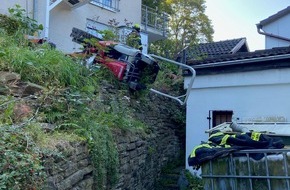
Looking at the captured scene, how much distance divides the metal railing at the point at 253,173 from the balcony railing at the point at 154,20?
15102 mm

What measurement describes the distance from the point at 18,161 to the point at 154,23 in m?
17.7

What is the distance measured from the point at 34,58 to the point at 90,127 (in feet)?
4.87

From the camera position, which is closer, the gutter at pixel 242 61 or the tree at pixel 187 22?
the gutter at pixel 242 61

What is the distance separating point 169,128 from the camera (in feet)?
36.8

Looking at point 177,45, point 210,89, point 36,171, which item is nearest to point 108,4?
point 177,45

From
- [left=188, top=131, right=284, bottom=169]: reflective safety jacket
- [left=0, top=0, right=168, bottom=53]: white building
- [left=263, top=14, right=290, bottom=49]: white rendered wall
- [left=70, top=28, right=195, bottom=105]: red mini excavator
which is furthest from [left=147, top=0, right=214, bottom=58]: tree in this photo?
[left=188, top=131, right=284, bottom=169]: reflective safety jacket

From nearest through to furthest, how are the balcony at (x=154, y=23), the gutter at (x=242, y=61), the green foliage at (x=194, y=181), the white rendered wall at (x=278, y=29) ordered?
1. the gutter at (x=242, y=61)
2. the green foliage at (x=194, y=181)
3. the white rendered wall at (x=278, y=29)
4. the balcony at (x=154, y=23)

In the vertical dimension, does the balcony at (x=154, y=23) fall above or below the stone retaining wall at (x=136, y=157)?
above

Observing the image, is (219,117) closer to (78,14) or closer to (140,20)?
(78,14)

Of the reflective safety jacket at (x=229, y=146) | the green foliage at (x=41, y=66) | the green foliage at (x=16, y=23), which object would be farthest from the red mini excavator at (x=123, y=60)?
the reflective safety jacket at (x=229, y=146)

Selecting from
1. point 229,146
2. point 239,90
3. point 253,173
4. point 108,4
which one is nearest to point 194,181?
point 239,90

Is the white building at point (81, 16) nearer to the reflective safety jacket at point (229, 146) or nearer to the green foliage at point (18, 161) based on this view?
the reflective safety jacket at point (229, 146)

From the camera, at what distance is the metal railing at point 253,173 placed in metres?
4.25

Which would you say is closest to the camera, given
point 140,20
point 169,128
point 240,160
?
Result: point 240,160
